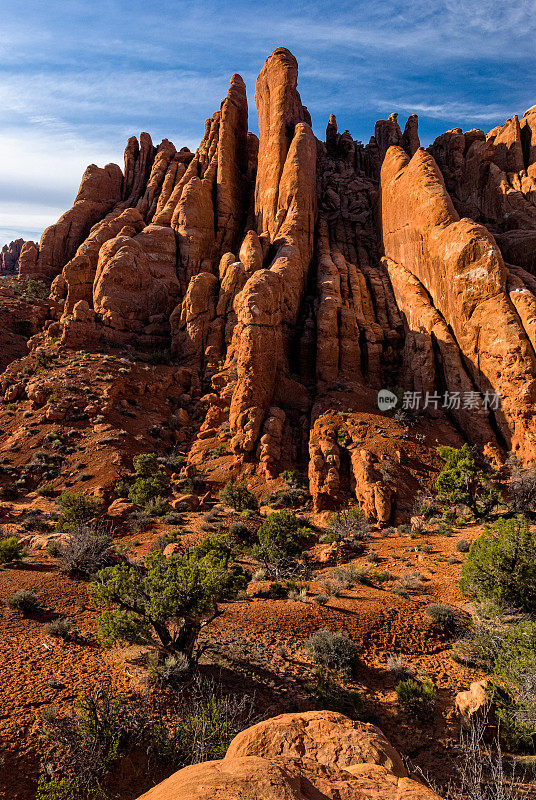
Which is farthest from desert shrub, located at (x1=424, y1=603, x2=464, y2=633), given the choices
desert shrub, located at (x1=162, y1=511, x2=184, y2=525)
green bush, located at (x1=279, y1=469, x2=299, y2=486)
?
desert shrub, located at (x1=162, y1=511, x2=184, y2=525)

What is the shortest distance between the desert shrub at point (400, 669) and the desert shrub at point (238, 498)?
12917 millimetres

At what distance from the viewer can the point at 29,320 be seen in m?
42.6

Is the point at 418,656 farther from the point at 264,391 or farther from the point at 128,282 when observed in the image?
the point at 128,282

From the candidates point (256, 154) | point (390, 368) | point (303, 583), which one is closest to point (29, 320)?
point (256, 154)

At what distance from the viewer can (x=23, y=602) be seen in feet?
37.2

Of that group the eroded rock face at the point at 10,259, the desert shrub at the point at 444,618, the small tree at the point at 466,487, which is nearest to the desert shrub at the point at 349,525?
the small tree at the point at 466,487

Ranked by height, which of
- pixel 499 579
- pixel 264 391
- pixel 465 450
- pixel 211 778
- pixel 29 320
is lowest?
pixel 499 579

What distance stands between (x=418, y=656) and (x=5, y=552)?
14653 mm

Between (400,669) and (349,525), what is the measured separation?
10300 mm

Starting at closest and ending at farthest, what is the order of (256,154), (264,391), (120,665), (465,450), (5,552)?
(120,665), (5,552), (465,450), (264,391), (256,154)

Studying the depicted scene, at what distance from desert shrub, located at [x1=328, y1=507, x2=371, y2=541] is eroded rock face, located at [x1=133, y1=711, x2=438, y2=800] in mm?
13944

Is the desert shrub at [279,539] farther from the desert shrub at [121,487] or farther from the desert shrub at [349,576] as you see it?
the desert shrub at [121,487]

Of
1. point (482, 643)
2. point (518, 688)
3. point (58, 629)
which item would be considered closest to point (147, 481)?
point (58, 629)

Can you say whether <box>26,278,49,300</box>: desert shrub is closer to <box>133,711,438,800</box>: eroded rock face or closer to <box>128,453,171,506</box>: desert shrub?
<box>128,453,171,506</box>: desert shrub
